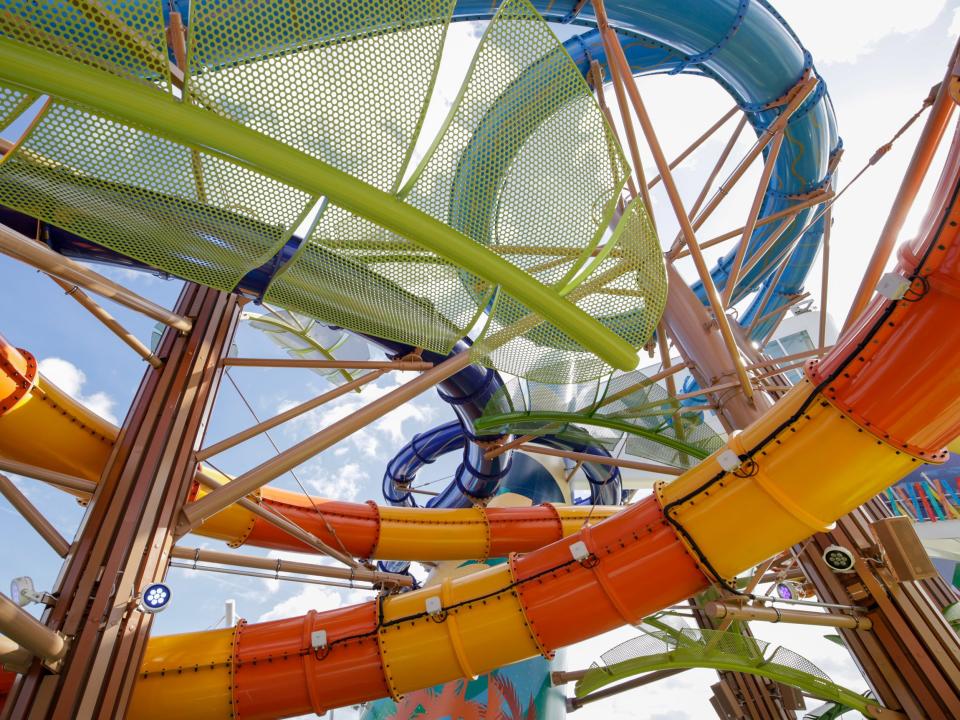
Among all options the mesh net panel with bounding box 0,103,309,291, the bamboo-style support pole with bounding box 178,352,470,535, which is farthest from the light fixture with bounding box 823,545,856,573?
the mesh net panel with bounding box 0,103,309,291

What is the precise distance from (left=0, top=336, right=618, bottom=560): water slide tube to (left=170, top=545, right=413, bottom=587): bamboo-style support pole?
24 centimetres

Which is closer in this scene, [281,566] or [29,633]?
[29,633]

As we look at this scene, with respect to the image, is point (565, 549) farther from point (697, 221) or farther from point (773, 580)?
point (773, 580)

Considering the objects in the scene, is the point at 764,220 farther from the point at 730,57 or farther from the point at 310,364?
the point at 310,364

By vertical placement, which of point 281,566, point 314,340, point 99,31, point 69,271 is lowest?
point 99,31

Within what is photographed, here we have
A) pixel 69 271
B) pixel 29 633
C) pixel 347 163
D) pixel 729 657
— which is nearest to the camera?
pixel 347 163

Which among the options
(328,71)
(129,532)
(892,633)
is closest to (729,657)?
(892,633)

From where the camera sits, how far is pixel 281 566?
6.22 m

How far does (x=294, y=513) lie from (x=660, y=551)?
3912 mm

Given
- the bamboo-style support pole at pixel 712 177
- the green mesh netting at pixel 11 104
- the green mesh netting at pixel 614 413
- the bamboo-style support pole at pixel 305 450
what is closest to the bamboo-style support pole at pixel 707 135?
the bamboo-style support pole at pixel 712 177

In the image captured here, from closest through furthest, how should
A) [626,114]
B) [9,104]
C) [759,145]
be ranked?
[9,104]
[626,114]
[759,145]

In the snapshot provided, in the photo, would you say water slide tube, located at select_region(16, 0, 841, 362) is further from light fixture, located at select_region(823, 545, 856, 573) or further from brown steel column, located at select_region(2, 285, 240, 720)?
light fixture, located at select_region(823, 545, 856, 573)

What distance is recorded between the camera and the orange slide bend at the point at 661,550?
3166mm

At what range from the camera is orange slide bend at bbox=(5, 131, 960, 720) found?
3.17 m
